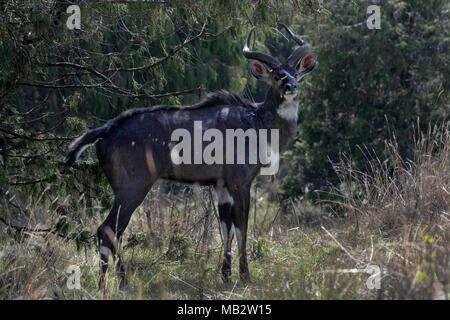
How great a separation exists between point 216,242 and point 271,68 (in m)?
2.63

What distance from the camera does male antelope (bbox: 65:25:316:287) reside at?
7.05m

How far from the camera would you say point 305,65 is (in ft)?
28.7

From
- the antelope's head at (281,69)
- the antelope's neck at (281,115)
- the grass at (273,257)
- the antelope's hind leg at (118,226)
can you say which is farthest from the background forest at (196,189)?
the antelope's neck at (281,115)

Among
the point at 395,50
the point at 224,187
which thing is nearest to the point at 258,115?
the point at 224,187

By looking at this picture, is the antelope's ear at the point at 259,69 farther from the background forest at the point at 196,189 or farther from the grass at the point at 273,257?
the grass at the point at 273,257

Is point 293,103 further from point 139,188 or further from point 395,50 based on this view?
point 395,50

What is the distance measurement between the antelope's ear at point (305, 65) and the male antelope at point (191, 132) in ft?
0.04

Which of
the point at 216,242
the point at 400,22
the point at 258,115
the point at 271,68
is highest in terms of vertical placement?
the point at 400,22

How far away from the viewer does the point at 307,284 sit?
611 centimetres

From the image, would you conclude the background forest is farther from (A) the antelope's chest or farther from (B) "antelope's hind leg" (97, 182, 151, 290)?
(A) the antelope's chest

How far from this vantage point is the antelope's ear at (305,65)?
855 cm

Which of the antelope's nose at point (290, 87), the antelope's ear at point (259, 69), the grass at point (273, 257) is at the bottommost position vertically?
the grass at point (273, 257)

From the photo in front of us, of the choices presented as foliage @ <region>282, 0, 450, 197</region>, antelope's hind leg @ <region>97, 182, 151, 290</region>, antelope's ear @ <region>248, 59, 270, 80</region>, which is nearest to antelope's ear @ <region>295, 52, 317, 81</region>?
antelope's ear @ <region>248, 59, 270, 80</region>
